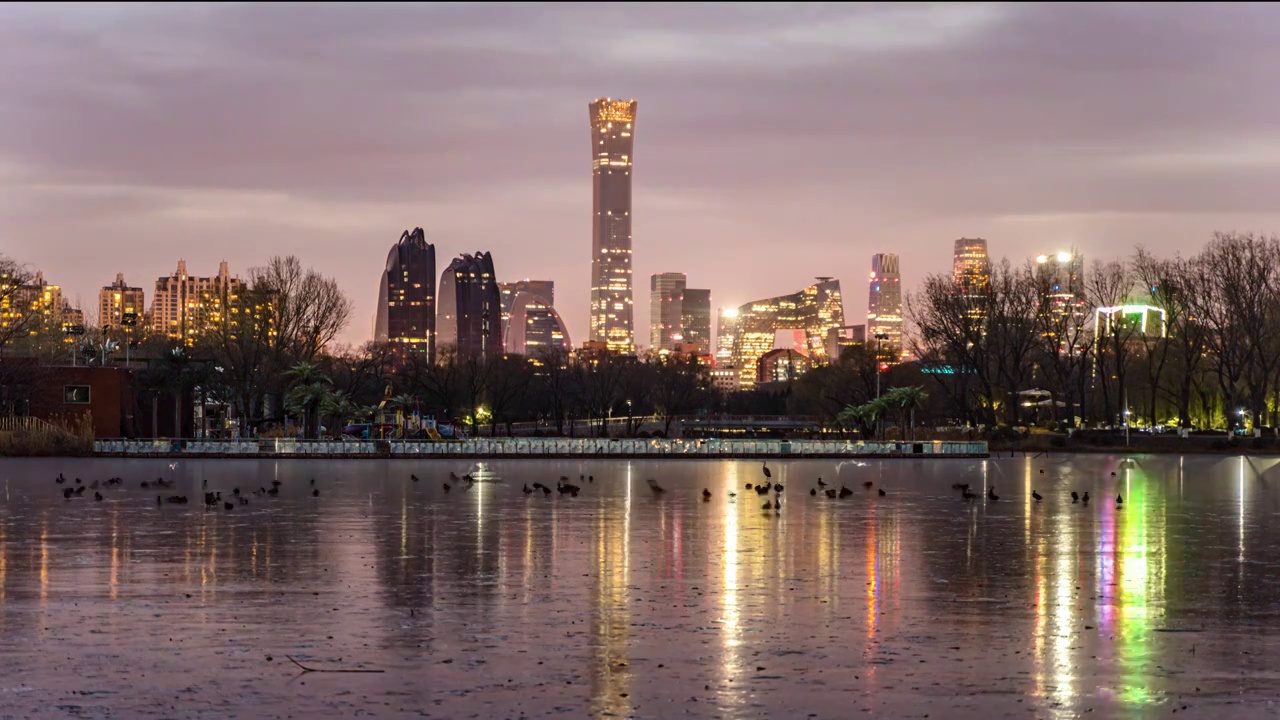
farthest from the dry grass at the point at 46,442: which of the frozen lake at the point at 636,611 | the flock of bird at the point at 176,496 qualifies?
the frozen lake at the point at 636,611

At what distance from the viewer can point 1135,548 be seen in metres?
27.8

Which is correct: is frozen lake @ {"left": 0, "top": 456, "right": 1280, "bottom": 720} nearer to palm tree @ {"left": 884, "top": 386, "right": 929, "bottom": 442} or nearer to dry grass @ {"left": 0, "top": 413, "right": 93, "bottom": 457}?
dry grass @ {"left": 0, "top": 413, "right": 93, "bottom": 457}

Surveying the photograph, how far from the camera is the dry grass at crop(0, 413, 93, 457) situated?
77625mm

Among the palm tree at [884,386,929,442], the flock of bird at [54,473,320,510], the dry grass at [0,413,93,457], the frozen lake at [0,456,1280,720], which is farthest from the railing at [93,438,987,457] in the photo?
the frozen lake at [0,456,1280,720]

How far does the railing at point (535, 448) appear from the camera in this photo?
81.9 meters

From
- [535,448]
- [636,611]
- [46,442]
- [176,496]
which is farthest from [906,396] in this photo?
[636,611]

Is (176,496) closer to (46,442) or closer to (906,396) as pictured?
(46,442)

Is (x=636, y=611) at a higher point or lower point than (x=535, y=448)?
lower

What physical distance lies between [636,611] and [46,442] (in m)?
68.5

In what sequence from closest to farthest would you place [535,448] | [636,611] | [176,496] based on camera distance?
[636,611] < [176,496] < [535,448]

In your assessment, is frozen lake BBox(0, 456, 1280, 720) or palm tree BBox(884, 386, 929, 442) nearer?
frozen lake BBox(0, 456, 1280, 720)

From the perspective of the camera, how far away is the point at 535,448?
85.1m

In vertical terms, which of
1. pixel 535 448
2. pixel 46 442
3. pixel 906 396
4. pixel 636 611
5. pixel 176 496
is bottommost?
pixel 636 611

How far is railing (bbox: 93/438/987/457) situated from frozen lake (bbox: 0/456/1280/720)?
44586mm
